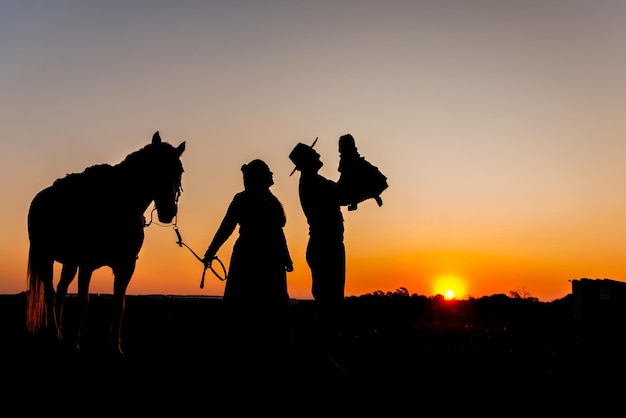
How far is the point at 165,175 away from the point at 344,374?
4.23 meters

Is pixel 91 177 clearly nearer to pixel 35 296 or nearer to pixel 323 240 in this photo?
pixel 35 296

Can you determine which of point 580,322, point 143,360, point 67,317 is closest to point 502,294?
point 580,322

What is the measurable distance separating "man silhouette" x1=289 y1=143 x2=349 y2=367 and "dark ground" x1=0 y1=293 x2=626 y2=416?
0.54 meters

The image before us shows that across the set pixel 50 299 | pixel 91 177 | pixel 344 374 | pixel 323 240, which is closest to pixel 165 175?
pixel 91 177

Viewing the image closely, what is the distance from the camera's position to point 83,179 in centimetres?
1102

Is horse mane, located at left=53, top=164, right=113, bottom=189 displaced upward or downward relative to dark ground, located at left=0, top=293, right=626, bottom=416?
upward

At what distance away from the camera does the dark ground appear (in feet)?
21.7

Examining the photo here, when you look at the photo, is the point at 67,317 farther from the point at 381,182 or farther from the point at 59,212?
the point at 381,182

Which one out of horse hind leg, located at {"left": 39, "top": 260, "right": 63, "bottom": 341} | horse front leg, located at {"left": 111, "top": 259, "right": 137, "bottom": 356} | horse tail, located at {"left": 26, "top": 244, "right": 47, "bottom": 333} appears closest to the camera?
horse front leg, located at {"left": 111, "top": 259, "right": 137, "bottom": 356}

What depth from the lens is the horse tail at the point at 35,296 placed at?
1102 cm

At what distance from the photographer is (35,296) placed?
11.5m

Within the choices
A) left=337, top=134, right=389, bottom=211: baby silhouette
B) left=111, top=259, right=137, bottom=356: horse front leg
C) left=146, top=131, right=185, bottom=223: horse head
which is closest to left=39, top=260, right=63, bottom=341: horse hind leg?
left=111, top=259, right=137, bottom=356: horse front leg

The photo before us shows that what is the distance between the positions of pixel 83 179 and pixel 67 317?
6270mm

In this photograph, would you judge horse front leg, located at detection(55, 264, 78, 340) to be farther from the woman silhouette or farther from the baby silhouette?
the baby silhouette
